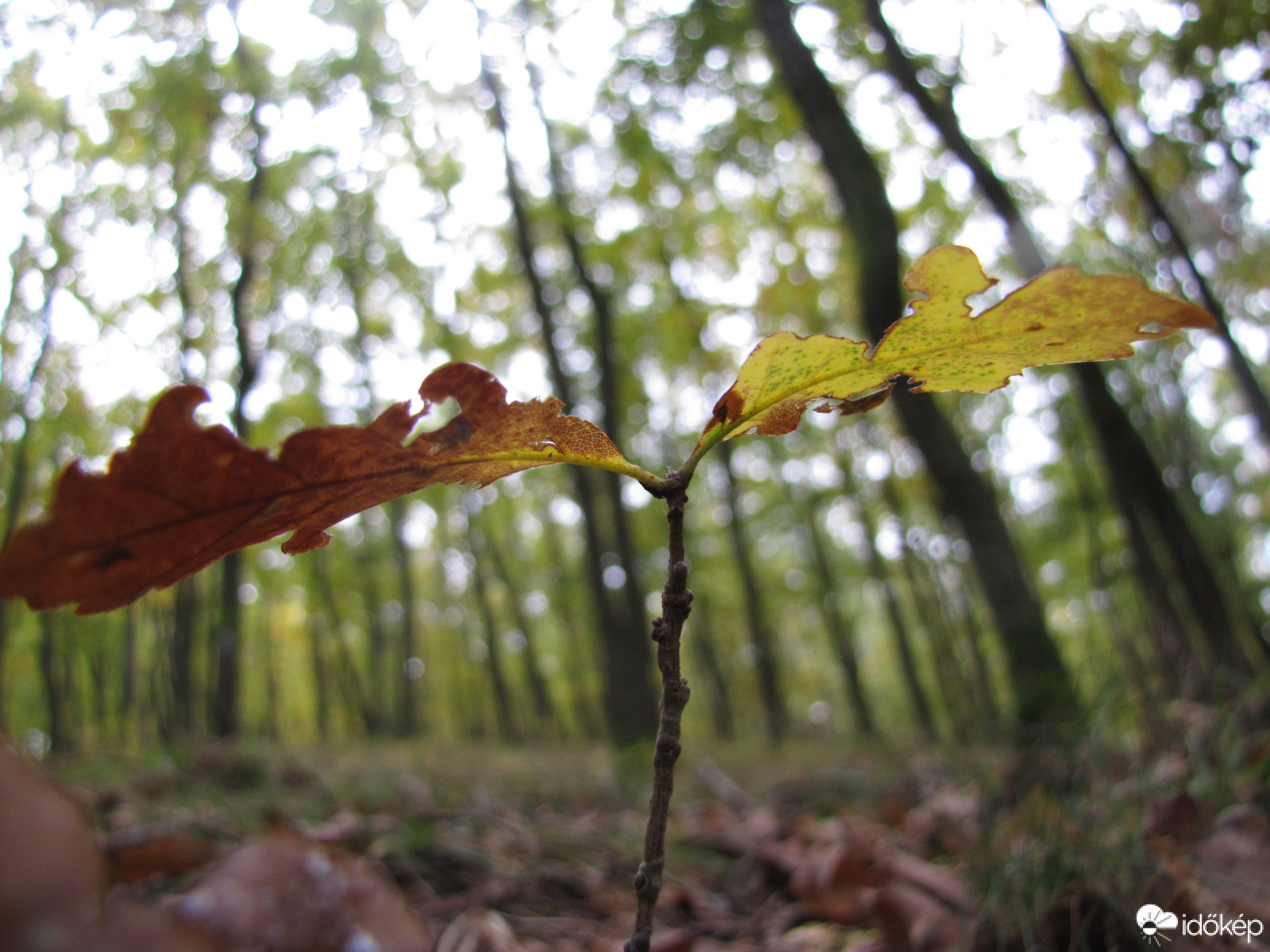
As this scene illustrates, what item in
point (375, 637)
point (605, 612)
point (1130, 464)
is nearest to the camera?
point (1130, 464)

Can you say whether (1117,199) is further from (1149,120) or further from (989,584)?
(989,584)

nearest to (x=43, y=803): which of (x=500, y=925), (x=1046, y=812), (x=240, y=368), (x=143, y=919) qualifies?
(x=143, y=919)

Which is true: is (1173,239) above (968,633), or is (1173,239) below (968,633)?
above

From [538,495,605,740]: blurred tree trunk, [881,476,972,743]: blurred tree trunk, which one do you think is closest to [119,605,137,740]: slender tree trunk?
[538,495,605,740]: blurred tree trunk

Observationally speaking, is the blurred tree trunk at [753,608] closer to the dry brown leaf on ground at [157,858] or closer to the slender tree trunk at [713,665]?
the slender tree trunk at [713,665]

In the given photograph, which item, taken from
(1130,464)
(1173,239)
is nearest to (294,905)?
(1130,464)

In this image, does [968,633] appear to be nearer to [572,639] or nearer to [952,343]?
[572,639]

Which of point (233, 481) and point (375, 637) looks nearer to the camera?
point (233, 481)
